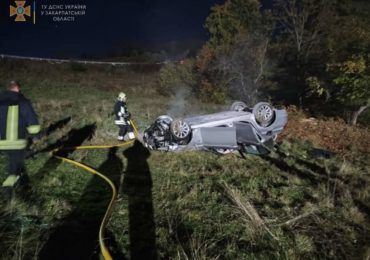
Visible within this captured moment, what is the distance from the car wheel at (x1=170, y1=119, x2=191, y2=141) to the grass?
0.75 metres

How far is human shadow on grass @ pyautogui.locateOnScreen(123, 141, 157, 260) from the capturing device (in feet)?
11.4

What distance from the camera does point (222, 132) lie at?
695 centimetres

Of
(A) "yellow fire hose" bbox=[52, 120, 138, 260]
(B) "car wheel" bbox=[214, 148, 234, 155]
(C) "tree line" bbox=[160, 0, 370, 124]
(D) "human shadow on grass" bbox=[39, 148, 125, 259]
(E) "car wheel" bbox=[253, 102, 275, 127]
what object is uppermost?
(C) "tree line" bbox=[160, 0, 370, 124]

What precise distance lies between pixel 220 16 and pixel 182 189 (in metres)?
28.9

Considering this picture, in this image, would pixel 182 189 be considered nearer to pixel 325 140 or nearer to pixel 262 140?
pixel 262 140

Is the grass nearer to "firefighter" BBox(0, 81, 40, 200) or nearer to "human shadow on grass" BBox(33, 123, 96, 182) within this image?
"human shadow on grass" BBox(33, 123, 96, 182)

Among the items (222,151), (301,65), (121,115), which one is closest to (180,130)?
(222,151)

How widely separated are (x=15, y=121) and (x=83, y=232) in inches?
86.6

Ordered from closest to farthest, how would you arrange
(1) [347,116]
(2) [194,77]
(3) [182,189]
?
(3) [182,189]
(1) [347,116]
(2) [194,77]

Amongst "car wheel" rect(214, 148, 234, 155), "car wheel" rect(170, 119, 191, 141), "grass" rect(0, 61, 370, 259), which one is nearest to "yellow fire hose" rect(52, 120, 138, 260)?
"grass" rect(0, 61, 370, 259)

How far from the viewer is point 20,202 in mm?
4254

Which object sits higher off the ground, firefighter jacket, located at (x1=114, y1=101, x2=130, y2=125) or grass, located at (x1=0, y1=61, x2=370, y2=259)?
firefighter jacket, located at (x1=114, y1=101, x2=130, y2=125)

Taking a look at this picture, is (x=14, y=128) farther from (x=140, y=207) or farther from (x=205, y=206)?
(x=205, y=206)

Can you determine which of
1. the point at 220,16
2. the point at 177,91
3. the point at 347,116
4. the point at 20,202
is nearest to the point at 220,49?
the point at 177,91
